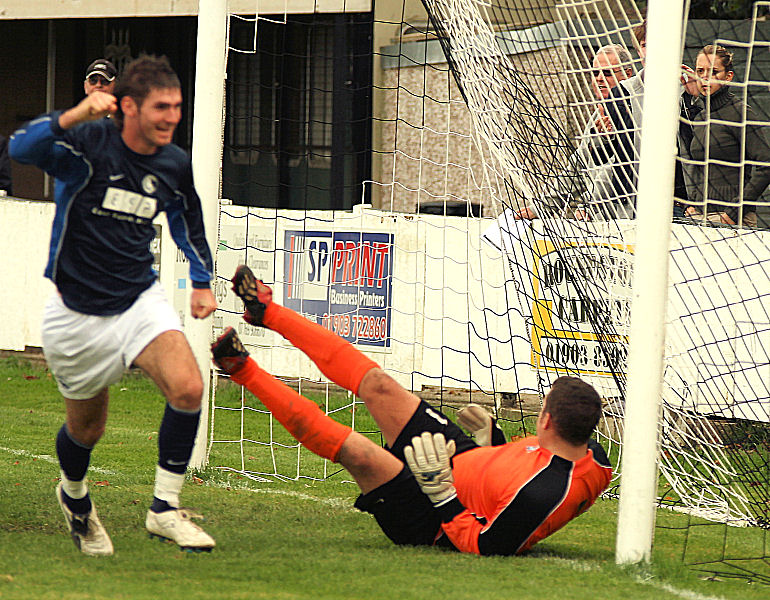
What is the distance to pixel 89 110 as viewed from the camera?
12.6 ft

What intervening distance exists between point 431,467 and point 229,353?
106cm

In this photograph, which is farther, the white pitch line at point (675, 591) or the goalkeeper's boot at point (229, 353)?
the goalkeeper's boot at point (229, 353)

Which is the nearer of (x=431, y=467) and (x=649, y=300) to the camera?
(x=649, y=300)

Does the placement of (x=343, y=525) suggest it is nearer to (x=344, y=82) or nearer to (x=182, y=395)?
(x=182, y=395)

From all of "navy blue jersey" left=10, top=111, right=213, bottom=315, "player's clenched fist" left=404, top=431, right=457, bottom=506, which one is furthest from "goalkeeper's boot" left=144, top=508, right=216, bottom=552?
"player's clenched fist" left=404, top=431, right=457, bottom=506

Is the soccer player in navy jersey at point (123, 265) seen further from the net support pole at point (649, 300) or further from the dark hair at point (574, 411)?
the net support pole at point (649, 300)

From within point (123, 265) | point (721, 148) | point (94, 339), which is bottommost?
point (94, 339)

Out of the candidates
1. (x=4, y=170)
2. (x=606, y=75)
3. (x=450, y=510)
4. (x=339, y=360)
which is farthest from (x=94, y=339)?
(x=4, y=170)

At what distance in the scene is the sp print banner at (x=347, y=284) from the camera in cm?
905

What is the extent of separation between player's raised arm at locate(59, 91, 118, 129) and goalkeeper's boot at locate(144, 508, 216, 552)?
157 cm

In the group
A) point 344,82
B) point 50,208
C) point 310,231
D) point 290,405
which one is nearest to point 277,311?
point 290,405

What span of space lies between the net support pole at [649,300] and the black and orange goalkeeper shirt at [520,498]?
250mm

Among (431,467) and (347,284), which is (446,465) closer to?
(431,467)

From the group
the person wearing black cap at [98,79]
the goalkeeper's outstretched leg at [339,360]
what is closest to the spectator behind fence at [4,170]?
the person wearing black cap at [98,79]
